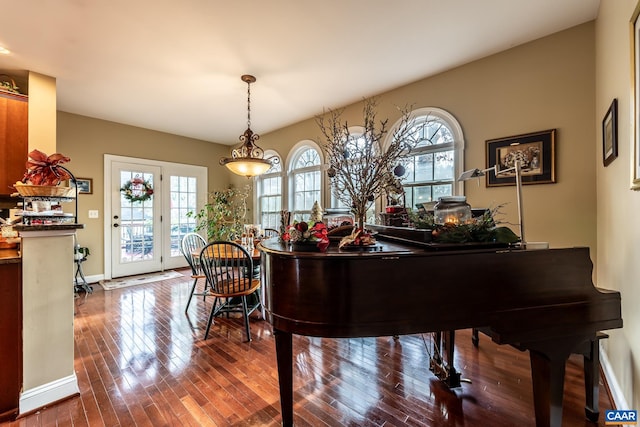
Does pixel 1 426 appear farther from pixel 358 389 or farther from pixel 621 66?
pixel 621 66

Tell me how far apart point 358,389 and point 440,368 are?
24.7 inches

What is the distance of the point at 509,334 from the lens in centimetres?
123

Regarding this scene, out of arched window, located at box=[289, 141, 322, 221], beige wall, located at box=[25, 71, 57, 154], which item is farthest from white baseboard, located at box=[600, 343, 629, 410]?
beige wall, located at box=[25, 71, 57, 154]

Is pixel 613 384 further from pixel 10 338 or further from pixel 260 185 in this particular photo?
pixel 260 185

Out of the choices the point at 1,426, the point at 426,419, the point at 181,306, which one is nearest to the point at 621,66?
the point at 426,419

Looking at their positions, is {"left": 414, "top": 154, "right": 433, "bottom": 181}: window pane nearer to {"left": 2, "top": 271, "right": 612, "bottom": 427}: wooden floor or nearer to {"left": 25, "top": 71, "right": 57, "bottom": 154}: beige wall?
{"left": 2, "top": 271, "right": 612, "bottom": 427}: wooden floor

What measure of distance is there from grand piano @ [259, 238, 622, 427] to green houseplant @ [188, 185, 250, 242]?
4315mm

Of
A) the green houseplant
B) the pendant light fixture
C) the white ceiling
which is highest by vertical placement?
the white ceiling

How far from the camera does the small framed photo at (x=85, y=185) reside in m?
4.73

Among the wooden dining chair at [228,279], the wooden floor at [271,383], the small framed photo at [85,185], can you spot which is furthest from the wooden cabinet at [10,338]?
the small framed photo at [85,185]

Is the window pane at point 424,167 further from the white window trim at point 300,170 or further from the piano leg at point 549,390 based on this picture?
the piano leg at point 549,390

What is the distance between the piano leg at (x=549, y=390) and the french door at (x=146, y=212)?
625 centimetres

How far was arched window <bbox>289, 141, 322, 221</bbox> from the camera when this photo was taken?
5.01m

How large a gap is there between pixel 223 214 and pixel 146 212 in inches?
59.8
